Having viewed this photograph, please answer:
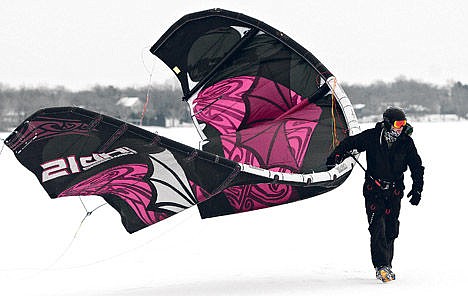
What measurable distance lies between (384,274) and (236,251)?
2.54m

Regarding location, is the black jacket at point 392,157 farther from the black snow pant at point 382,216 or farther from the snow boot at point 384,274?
the snow boot at point 384,274

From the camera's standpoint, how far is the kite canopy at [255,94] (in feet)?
23.0

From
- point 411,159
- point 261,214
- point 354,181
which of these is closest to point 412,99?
point 354,181

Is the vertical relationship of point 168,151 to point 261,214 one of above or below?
above

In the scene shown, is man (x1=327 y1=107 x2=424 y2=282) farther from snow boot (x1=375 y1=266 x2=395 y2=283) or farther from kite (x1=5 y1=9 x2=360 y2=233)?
kite (x1=5 y1=9 x2=360 y2=233)

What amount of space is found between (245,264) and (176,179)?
1868 millimetres

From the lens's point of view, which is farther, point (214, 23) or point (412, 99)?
point (412, 99)

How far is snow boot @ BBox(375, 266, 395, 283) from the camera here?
555 cm

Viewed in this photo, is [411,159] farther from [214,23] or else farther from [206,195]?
[214,23]

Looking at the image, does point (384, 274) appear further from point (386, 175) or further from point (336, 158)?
point (336, 158)

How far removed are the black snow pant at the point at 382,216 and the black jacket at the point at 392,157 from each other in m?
0.10

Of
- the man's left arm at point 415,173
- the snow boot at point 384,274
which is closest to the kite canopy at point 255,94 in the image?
the man's left arm at point 415,173

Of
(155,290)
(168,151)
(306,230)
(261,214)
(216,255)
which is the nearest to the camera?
(168,151)

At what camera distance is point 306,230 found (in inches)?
353
